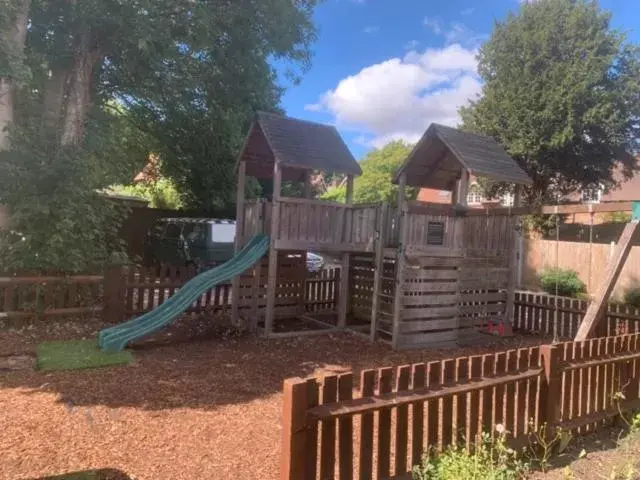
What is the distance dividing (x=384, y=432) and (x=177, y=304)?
5.65 metres

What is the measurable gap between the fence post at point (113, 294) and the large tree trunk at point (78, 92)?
9.84ft

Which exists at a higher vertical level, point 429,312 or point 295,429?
point 295,429

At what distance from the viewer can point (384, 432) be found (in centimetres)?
335

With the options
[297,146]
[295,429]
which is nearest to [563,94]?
[297,146]

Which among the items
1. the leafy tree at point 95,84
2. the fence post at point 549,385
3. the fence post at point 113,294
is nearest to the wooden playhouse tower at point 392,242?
the fence post at point 113,294

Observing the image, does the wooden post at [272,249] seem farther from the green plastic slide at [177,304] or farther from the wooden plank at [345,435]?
the wooden plank at [345,435]

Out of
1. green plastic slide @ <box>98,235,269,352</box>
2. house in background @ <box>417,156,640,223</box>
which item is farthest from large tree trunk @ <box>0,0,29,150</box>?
house in background @ <box>417,156,640,223</box>

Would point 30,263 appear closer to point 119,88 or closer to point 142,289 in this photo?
point 142,289

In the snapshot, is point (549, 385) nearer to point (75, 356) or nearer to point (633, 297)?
point (75, 356)

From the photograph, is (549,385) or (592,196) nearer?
(549,385)

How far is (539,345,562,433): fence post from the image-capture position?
432cm

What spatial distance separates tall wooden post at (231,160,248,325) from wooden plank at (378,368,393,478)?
22.5 feet

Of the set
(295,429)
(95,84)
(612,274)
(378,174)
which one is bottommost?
(295,429)

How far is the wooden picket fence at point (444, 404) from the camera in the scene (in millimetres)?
2984
